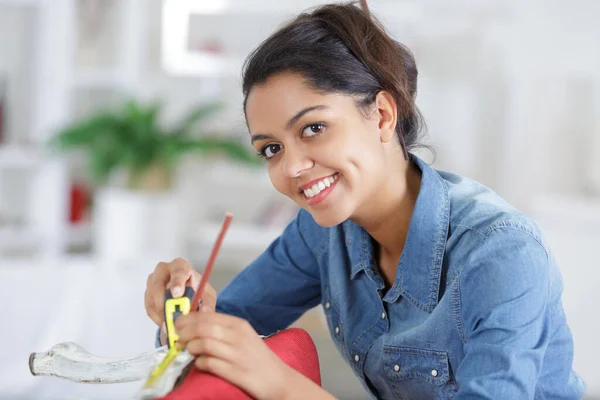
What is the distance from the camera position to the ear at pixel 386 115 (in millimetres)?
1322

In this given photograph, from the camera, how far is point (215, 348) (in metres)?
0.95

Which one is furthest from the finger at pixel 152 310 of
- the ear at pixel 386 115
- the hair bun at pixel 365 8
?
the hair bun at pixel 365 8

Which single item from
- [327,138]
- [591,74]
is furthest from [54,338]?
[591,74]

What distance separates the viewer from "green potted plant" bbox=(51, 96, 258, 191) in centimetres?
424

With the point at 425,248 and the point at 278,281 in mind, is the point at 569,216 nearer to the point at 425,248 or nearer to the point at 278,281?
the point at 278,281

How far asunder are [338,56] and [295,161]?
0.58 feet

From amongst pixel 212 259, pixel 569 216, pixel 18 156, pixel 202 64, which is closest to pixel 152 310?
pixel 212 259

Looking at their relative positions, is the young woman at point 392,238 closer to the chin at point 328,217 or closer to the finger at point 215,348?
the chin at point 328,217

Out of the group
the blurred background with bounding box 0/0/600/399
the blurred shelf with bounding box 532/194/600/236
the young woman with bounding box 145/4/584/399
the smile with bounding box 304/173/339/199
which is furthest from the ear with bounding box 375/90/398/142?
the blurred shelf with bounding box 532/194/600/236

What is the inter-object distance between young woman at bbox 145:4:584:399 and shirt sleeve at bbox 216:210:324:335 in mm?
72

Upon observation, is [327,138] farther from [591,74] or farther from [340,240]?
[591,74]

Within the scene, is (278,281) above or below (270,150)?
below

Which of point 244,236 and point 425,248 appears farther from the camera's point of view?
point 244,236

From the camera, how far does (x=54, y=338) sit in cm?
253
